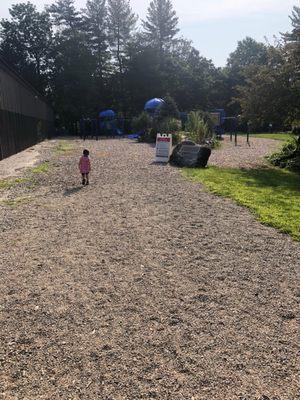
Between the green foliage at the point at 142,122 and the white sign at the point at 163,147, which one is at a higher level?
the green foliage at the point at 142,122

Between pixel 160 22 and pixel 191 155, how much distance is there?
61.9 meters

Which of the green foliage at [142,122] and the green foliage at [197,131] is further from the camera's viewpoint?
the green foliage at [142,122]

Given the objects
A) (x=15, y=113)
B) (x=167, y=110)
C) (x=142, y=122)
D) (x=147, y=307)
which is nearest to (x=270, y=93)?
(x=147, y=307)

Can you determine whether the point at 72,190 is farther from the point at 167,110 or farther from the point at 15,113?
the point at 167,110

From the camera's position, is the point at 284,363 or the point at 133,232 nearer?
the point at 284,363

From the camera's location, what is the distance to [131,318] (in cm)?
438

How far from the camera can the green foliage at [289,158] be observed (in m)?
18.5

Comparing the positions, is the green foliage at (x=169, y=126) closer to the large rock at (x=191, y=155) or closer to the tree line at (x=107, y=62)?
the large rock at (x=191, y=155)

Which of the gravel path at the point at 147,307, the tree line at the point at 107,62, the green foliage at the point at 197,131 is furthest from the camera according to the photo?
the tree line at the point at 107,62

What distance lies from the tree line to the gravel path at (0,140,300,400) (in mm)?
42067

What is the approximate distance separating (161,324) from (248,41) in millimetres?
91847

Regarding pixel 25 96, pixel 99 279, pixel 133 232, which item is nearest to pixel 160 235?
pixel 133 232

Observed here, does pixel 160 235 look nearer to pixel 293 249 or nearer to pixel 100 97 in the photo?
pixel 293 249

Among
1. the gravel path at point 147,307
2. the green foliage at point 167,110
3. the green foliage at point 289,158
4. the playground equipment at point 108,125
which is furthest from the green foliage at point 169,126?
the gravel path at point 147,307
